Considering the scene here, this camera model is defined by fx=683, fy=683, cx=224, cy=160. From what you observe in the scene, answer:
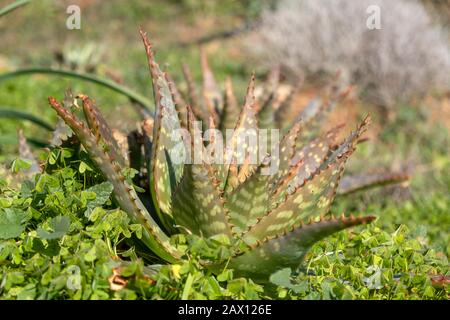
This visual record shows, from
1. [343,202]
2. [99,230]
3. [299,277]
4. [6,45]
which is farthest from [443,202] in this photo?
[6,45]

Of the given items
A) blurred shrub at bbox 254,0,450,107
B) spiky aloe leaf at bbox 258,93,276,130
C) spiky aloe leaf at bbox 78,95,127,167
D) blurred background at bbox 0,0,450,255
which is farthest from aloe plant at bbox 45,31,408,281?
blurred shrub at bbox 254,0,450,107

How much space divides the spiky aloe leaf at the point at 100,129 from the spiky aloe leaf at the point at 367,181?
4.81 feet

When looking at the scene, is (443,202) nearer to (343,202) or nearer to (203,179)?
(343,202)

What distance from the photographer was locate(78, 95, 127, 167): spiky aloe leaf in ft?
6.83

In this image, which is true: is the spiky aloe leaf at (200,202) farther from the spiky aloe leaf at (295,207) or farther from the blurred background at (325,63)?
the blurred background at (325,63)

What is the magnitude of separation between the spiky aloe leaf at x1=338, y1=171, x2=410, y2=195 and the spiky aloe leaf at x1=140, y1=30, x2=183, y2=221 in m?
1.30

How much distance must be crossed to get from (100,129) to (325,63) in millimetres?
5027

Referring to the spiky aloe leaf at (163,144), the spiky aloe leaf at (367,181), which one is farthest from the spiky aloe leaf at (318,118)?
the spiky aloe leaf at (163,144)

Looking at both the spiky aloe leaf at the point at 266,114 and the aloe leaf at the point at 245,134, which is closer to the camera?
the aloe leaf at the point at 245,134

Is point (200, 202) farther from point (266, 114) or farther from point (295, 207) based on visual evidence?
point (266, 114)

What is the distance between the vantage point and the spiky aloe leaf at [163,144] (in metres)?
2.17

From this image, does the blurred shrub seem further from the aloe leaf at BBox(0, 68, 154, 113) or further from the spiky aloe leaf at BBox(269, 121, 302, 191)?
the spiky aloe leaf at BBox(269, 121, 302, 191)

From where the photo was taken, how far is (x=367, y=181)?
3365 millimetres

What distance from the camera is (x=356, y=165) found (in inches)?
199
